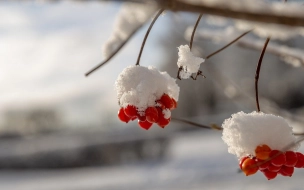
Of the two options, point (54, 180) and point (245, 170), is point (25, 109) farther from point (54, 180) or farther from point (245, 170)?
point (245, 170)

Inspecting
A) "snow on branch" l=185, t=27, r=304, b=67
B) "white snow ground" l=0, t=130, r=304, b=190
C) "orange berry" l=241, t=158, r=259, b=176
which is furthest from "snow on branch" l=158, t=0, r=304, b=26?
"white snow ground" l=0, t=130, r=304, b=190

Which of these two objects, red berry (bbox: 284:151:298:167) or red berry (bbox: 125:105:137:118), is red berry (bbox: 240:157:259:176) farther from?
red berry (bbox: 125:105:137:118)

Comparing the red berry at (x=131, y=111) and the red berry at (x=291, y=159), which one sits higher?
the red berry at (x=131, y=111)

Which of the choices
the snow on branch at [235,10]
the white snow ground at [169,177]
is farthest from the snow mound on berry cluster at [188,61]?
the white snow ground at [169,177]

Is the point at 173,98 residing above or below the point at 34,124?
below

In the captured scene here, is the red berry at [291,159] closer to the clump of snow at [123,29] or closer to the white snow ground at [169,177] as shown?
the clump of snow at [123,29]

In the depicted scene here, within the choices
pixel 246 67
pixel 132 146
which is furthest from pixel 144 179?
pixel 246 67
